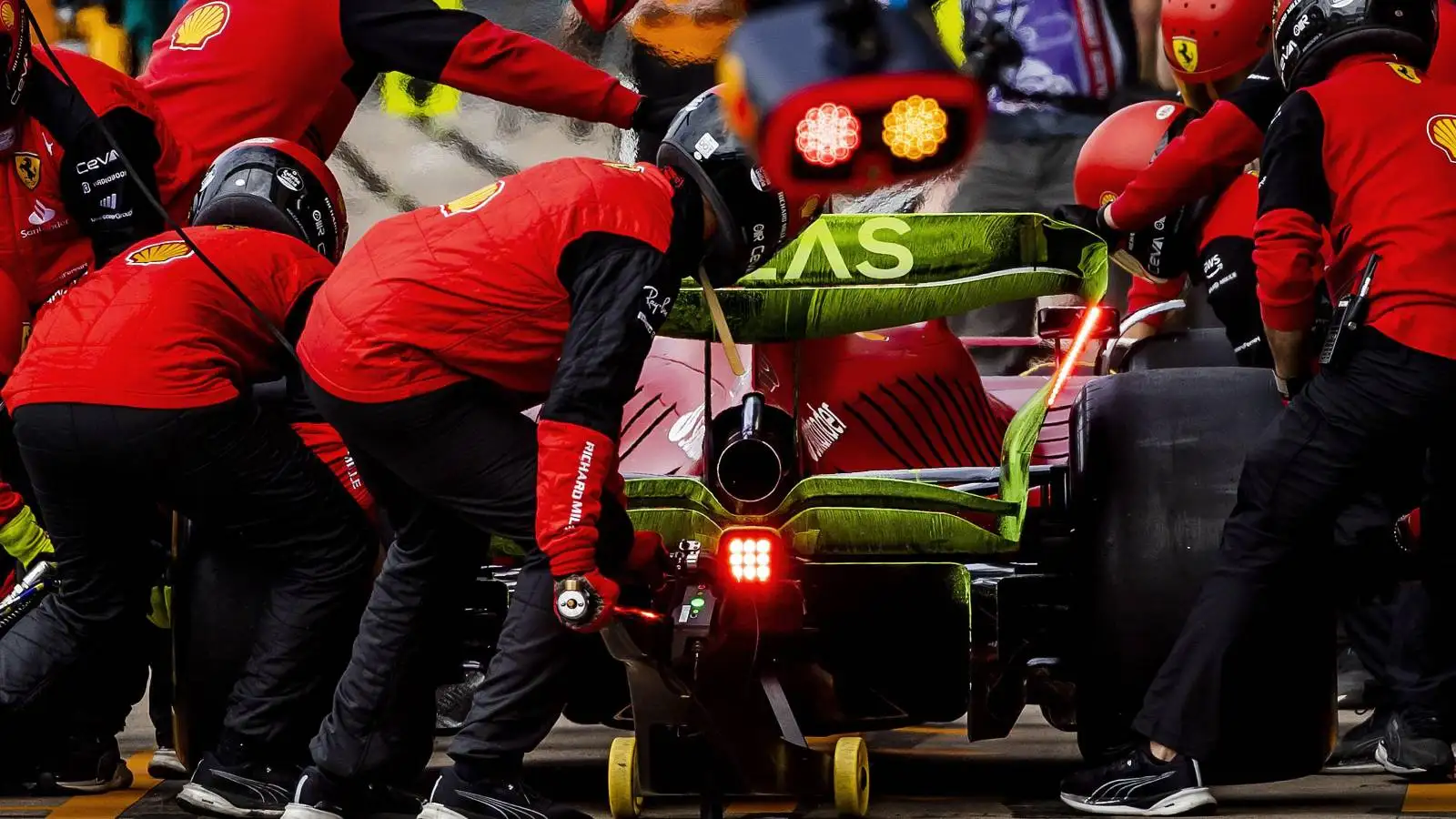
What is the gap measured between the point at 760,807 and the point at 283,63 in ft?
9.87

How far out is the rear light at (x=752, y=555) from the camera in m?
4.55

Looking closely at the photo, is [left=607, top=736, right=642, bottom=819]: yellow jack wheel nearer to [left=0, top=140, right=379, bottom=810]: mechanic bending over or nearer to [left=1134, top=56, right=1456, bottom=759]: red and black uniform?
[left=0, top=140, right=379, bottom=810]: mechanic bending over

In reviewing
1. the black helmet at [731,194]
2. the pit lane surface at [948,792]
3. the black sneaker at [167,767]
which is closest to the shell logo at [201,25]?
the pit lane surface at [948,792]

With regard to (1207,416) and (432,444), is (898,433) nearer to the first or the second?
(1207,416)

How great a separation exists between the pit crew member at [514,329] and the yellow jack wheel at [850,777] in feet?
1.86

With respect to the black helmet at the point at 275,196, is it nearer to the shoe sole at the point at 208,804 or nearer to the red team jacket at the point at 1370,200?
the shoe sole at the point at 208,804

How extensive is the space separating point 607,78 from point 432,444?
77.2 inches

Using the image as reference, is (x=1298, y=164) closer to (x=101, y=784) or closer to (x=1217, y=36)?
(x=1217, y=36)

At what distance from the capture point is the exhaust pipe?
15.7 feet

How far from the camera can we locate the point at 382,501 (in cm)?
460

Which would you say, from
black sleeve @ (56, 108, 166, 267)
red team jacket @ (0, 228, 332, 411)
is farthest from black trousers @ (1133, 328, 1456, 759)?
black sleeve @ (56, 108, 166, 267)

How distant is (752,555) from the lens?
456 cm

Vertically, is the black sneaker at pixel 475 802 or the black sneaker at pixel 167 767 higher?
the black sneaker at pixel 475 802

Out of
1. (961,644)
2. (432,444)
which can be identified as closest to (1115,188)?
(961,644)
